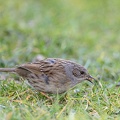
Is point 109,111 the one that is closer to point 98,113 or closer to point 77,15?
point 98,113

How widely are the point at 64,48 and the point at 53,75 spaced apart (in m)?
3.59

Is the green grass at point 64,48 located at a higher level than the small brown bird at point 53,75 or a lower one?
lower

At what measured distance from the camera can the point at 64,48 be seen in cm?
1057

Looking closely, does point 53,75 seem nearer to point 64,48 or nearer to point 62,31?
point 64,48

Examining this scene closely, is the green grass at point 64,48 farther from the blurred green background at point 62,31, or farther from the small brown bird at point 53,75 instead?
the small brown bird at point 53,75

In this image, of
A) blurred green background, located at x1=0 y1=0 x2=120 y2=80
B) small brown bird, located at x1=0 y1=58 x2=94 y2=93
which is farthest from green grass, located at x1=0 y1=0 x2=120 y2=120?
small brown bird, located at x1=0 y1=58 x2=94 y2=93

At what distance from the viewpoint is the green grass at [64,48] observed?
21.3ft

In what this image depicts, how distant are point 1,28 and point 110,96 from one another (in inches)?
174

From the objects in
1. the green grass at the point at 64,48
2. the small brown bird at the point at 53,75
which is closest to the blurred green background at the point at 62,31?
the green grass at the point at 64,48

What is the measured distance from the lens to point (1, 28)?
36.2ft

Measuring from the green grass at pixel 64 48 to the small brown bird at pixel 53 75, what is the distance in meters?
0.17

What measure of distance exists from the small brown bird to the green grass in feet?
0.55

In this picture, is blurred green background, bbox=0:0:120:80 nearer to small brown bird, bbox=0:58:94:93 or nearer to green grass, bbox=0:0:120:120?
green grass, bbox=0:0:120:120

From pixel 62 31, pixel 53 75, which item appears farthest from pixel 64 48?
pixel 53 75
